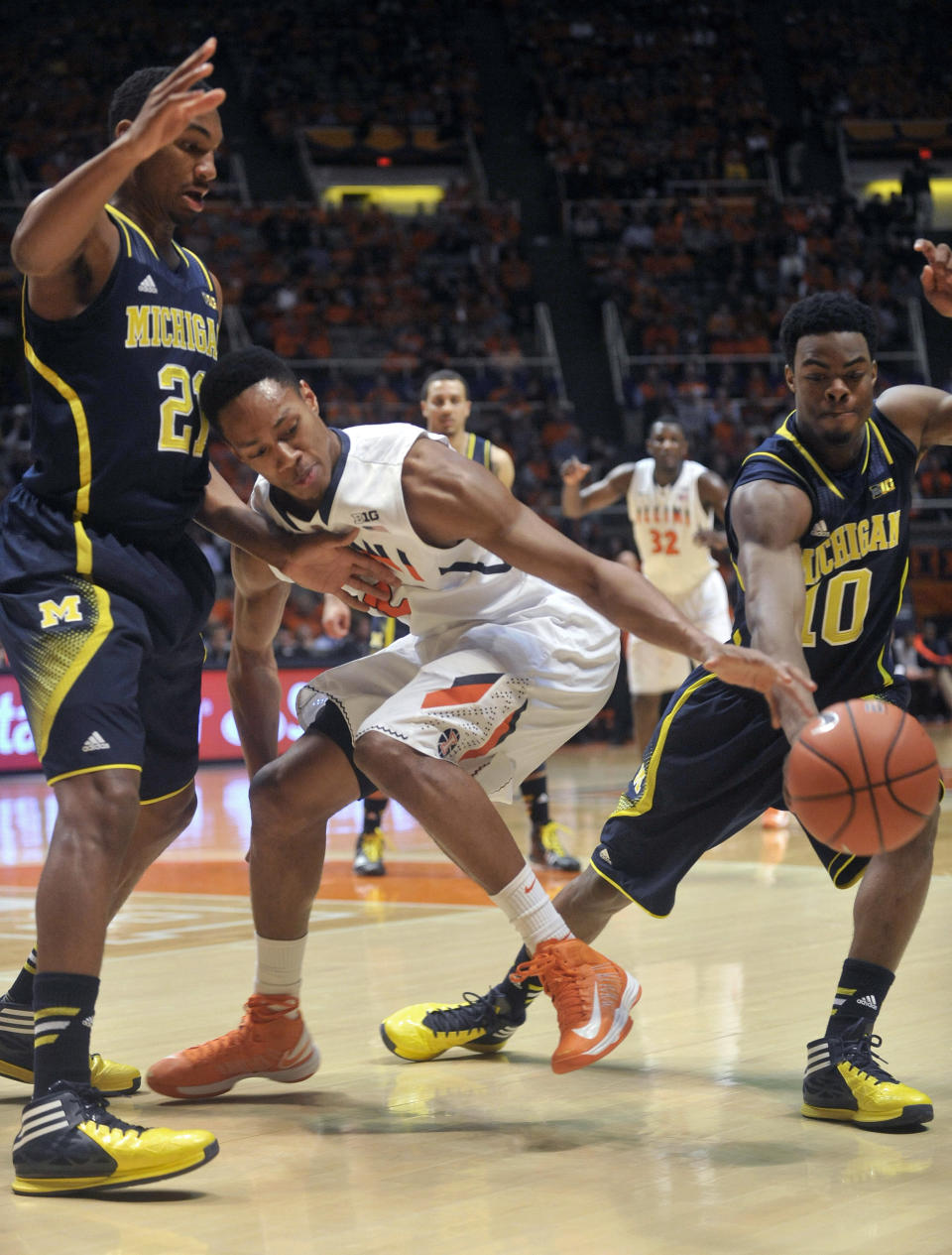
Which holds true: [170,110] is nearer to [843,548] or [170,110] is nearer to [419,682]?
[419,682]

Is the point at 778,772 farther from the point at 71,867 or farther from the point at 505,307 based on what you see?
the point at 505,307

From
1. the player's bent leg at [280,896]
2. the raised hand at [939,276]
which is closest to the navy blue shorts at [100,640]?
the player's bent leg at [280,896]

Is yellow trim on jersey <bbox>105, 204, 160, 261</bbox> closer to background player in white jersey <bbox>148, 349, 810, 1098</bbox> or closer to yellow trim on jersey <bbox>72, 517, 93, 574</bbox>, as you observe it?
background player in white jersey <bbox>148, 349, 810, 1098</bbox>

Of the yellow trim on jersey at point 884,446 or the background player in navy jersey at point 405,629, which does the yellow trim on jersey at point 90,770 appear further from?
the background player in navy jersey at point 405,629

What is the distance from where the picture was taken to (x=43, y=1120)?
2965mm

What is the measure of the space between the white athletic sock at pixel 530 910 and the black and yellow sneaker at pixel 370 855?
3.97m

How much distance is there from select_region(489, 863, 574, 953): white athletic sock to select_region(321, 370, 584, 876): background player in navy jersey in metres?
3.66

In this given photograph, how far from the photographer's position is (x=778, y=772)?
3.77m

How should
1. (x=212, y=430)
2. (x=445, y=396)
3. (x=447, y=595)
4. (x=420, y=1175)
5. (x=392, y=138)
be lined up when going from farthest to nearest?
(x=392, y=138), (x=445, y=396), (x=447, y=595), (x=212, y=430), (x=420, y=1175)

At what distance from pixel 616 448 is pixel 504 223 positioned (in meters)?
4.33

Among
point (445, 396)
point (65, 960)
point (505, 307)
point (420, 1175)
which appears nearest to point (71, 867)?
point (65, 960)

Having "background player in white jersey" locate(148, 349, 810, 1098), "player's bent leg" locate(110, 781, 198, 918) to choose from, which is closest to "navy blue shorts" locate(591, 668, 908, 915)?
"background player in white jersey" locate(148, 349, 810, 1098)

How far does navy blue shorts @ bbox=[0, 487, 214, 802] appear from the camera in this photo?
10.4 ft

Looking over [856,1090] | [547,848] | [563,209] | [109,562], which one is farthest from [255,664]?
[563,209]
